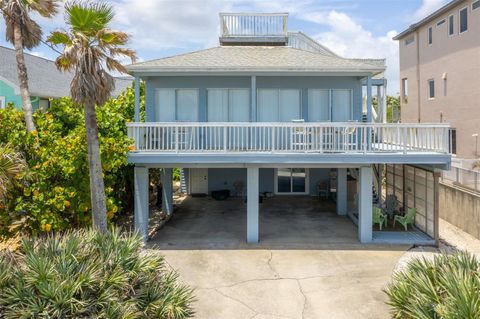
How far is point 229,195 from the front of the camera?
76.1ft

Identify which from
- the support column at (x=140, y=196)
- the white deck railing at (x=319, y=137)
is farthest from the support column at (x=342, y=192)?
the support column at (x=140, y=196)

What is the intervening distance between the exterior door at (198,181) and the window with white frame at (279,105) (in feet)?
26.7

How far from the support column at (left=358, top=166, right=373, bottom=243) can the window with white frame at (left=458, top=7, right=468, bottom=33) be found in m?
15.0

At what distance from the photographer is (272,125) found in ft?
43.3

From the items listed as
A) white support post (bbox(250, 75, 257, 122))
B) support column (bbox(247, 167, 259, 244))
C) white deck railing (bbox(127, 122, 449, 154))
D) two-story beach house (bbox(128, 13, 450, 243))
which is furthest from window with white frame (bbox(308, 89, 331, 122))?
support column (bbox(247, 167, 259, 244))

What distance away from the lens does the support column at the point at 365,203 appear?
13.9 metres

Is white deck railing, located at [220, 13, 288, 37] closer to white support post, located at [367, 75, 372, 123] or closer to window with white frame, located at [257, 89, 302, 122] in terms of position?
window with white frame, located at [257, 89, 302, 122]

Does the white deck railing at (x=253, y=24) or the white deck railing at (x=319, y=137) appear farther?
the white deck railing at (x=253, y=24)

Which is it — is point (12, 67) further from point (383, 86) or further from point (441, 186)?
point (441, 186)

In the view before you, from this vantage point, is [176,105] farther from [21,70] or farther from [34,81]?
[34,81]

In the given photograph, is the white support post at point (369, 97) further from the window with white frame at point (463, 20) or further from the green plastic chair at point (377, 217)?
the window with white frame at point (463, 20)

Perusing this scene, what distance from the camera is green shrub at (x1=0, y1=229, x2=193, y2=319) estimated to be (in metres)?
6.89

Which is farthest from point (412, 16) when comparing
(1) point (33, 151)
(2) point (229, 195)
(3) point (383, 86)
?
(1) point (33, 151)

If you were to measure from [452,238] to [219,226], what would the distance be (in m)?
9.79
